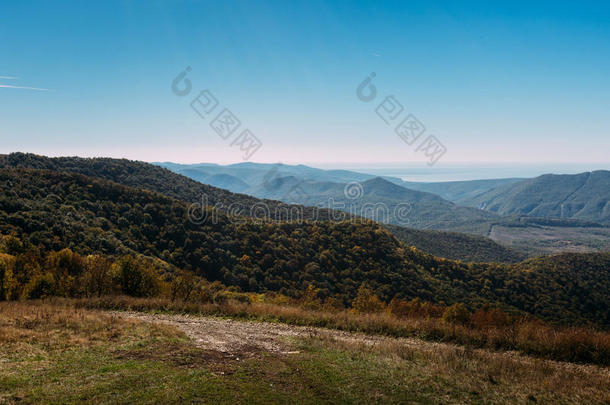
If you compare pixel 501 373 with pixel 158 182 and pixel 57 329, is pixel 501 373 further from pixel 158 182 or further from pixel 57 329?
pixel 158 182

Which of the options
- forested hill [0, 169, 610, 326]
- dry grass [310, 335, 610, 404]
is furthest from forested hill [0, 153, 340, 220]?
dry grass [310, 335, 610, 404]

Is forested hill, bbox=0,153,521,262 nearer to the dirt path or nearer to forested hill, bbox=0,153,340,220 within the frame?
forested hill, bbox=0,153,340,220

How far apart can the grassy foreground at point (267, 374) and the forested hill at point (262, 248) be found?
948 inches

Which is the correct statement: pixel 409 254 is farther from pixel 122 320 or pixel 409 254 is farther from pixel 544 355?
pixel 122 320

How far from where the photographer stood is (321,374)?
321 inches

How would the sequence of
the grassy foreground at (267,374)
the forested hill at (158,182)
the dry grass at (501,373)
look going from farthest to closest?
the forested hill at (158,182) < the dry grass at (501,373) < the grassy foreground at (267,374)

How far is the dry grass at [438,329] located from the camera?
393 inches

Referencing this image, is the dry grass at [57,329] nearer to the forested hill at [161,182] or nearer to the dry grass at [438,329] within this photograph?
the dry grass at [438,329]

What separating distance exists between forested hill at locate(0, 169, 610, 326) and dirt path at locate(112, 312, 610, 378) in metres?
22.2

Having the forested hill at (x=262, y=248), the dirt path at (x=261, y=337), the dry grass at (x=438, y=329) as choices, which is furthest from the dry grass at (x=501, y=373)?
the forested hill at (x=262, y=248)

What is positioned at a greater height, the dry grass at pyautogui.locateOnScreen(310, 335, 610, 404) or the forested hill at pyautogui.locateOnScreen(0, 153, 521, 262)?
the forested hill at pyautogui.locateOnScreen(0, 153, 521, 262)

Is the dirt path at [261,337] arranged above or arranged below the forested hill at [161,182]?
below

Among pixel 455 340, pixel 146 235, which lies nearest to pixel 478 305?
pixel 455 340

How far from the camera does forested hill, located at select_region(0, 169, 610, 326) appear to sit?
3342 cm
